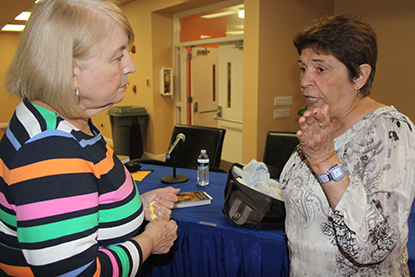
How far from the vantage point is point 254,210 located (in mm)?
1501

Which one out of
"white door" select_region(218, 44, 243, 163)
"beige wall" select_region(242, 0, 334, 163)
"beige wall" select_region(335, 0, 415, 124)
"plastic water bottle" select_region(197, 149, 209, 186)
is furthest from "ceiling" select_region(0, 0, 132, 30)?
"beige wall" select_region(335, 0, 415, 124)

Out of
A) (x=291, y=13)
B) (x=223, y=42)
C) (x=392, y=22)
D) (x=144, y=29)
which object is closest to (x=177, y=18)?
(x=144, y=29)

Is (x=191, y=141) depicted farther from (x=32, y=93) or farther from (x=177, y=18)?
(x=177, y=18)

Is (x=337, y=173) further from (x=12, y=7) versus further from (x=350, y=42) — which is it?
(x=12, y=7)

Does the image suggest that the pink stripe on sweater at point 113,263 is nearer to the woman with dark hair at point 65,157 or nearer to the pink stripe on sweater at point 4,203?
the woman with dark hair at point 65,157

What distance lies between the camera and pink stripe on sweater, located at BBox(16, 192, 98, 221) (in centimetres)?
62

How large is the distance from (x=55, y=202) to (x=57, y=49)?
347 millimetres

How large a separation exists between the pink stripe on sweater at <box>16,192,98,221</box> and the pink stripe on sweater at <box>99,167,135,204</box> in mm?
107

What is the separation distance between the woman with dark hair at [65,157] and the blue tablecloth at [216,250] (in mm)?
835

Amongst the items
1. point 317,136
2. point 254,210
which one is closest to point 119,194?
point 317,136

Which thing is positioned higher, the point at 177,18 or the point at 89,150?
the point at 177,18

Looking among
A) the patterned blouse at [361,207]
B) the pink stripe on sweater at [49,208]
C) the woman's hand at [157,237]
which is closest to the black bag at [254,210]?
the patterned blouse at [361,207]

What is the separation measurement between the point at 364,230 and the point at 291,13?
4.07m

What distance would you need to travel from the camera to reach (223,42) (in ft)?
16.0
